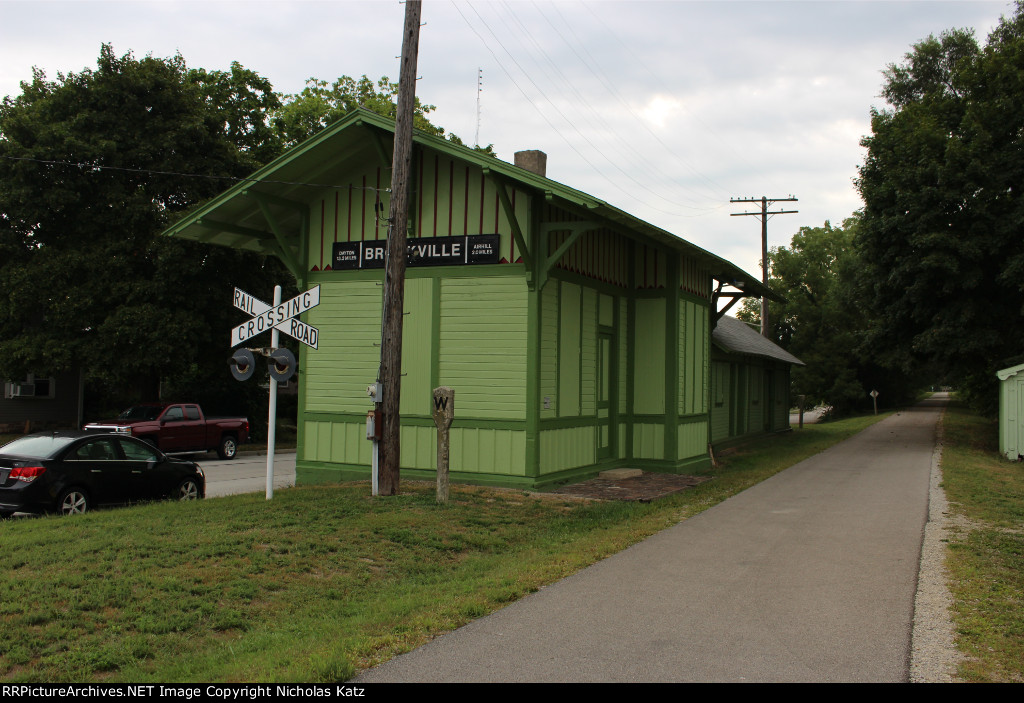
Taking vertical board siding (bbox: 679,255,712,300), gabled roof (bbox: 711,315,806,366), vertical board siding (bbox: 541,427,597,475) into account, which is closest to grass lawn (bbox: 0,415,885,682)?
vertical board siding (bbox: 541,427,597,475)

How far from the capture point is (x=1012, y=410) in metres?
20.8

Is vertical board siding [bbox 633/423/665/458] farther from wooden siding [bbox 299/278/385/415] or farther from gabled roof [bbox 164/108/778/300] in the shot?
wooden siding [bbox 299/278/385/415]

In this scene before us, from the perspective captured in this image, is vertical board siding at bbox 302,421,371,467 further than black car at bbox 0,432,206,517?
Yes

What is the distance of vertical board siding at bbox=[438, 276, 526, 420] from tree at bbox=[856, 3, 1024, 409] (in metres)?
16.6

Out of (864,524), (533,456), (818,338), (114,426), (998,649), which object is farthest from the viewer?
(818,338)

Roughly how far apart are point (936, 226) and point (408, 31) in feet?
64.3

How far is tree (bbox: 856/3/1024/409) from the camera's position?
943 inches

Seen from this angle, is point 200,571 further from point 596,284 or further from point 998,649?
point 596,284

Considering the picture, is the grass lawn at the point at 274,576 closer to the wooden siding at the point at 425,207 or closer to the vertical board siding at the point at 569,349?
the vertical board siding at the point at 569,349

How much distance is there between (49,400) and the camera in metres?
29.3

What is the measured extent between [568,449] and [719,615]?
7949 millimetres

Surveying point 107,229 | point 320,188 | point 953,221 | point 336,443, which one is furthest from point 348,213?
point 953,221

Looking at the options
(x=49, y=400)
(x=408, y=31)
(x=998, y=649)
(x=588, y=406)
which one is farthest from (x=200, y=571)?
(x=49, y=400)

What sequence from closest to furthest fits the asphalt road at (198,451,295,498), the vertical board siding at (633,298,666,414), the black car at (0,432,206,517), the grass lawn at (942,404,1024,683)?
the grass lawn at (942,404,1024,683) < the black car at (0,432,206,517) < the asphalt road at (198,451,295,498) < the vertical board siding at (633,298,666,414)
